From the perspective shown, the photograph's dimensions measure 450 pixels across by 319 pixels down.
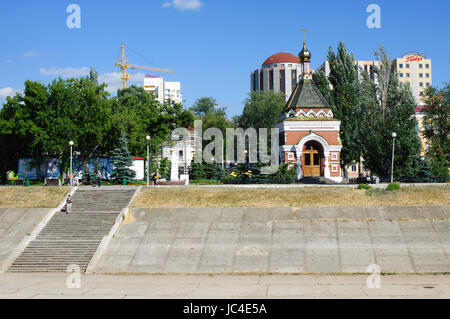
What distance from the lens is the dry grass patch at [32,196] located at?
35.5 metres

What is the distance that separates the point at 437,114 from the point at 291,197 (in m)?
44.9

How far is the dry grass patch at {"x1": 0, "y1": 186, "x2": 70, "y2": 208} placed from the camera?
117ft

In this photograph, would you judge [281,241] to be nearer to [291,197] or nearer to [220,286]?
[291,197]

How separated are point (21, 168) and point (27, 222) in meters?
18.7

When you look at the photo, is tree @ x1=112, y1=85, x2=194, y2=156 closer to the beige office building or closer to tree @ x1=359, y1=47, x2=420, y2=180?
tree @ x1=359, y1=47, x2=420, y2=180

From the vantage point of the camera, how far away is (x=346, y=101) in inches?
2379

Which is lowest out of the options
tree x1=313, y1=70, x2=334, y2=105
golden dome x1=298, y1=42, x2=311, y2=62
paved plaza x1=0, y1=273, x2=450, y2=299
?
paved plaza x1=0, y1=273, x2=450, y2=299

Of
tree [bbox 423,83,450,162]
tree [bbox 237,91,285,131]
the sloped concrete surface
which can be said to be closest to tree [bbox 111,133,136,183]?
the sloped concrete surface

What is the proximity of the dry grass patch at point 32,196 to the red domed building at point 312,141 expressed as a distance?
23141 millimetres

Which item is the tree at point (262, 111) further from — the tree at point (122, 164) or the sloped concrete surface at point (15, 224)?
the sloped concrete surface at point (15, 224)

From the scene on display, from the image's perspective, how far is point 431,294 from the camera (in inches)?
778

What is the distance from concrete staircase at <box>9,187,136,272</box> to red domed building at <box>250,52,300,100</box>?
147 metres

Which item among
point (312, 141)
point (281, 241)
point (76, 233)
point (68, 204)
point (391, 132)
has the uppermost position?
point (391, 132)

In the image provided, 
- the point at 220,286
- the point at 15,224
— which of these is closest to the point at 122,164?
the point at 15,224
